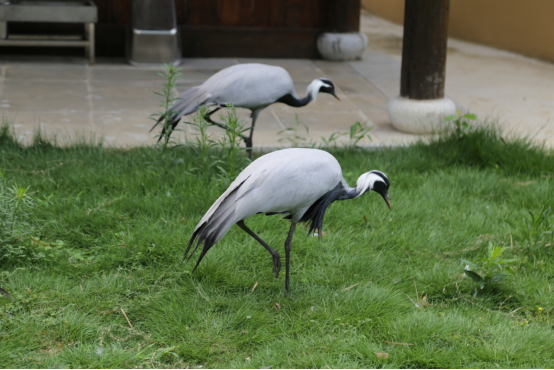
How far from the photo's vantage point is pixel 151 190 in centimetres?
424

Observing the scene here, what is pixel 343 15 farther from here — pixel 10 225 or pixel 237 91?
pixel 10 225

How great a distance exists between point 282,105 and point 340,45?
245cm

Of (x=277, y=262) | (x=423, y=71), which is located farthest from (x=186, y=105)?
(x=423, y=71)

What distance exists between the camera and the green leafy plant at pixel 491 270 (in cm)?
318

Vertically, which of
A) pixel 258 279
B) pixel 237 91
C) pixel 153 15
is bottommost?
pixel 258 279

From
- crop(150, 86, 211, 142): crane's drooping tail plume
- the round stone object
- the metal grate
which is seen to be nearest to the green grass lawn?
crop(150, 86, 211, 142): crane's drooping tail plume

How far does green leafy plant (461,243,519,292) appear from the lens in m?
3.18

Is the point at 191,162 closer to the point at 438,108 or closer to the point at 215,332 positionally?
the point at 215,332

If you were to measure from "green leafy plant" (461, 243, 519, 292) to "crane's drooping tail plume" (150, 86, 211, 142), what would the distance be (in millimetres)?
2165

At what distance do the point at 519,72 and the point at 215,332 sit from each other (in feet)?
25.3

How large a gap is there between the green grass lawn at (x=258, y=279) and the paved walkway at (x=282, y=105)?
4.03 ft

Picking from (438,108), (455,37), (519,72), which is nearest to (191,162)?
(438,108)

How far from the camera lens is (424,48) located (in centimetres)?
576

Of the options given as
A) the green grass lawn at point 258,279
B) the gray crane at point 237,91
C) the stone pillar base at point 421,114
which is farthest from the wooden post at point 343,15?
the green grass lawn at point 258,279
